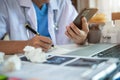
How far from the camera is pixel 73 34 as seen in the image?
1.07m

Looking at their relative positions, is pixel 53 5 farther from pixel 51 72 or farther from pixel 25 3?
pixel 51 72

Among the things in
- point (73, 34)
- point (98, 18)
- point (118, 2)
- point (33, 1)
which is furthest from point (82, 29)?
point (118, 2)

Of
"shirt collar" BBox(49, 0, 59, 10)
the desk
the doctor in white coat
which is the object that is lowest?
the desk

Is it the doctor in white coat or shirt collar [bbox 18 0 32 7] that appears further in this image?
shirt collar [bbox 18 0 32 7]

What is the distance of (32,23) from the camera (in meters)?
1.16

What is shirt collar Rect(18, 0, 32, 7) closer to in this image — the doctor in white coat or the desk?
the doctor in white coat

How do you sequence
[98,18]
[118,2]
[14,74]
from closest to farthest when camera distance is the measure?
1. [14,74]
2. [98,18]
3. [118,2]

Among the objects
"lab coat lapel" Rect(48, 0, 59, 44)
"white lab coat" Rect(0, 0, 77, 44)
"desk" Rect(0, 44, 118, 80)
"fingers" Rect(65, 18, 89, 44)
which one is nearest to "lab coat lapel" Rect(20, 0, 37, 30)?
"white lab coat" Rect(0, 0, 77, 44)

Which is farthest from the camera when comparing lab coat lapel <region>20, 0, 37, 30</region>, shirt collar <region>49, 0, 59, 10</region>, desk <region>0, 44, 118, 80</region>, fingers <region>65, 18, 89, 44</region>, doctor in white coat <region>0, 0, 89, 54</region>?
shirt collar <region>49, 0, 59, 10</region>

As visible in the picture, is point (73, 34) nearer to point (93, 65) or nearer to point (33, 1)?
point (33, 1)

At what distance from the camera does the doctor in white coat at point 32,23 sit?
3.00ft

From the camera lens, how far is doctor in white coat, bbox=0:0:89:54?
91 centimetres

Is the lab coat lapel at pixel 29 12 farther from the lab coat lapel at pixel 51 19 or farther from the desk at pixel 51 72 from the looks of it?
the desk at pixel 51 72

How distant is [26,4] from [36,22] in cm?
12
